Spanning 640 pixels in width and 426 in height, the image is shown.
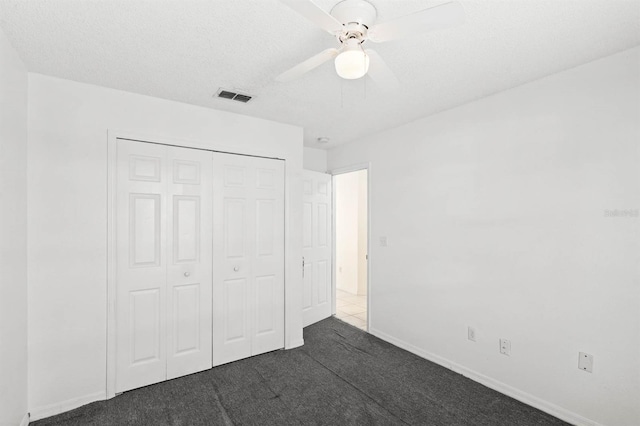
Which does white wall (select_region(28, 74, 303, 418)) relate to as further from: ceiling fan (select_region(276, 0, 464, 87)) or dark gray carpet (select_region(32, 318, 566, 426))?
ceiling fan (select_region(276, 0, 464, 87))

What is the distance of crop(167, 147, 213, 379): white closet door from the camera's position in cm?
281

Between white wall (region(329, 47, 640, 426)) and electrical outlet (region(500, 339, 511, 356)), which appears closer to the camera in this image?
white wall (region(329, 47, 640, 426))

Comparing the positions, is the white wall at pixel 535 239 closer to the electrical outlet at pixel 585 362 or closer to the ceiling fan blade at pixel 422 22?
the electrical outlet at pixel 585 362

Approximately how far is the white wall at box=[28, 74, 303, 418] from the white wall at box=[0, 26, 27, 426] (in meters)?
0.08

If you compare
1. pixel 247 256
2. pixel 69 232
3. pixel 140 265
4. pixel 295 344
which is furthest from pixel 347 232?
pixel 69 232

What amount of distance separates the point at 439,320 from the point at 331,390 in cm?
126

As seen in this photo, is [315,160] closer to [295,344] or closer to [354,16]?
[295,344]

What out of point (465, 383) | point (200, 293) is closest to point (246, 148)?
point (200, 293)

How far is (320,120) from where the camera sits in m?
3.36

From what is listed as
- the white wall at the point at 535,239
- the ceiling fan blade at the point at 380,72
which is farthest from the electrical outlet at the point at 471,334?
the ceiling fan blade at the point at 380,72

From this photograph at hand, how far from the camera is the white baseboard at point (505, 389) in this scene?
2.19 m

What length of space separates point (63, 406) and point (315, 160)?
3.65 m

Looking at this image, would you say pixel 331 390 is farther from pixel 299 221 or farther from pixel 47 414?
pixel 47 414

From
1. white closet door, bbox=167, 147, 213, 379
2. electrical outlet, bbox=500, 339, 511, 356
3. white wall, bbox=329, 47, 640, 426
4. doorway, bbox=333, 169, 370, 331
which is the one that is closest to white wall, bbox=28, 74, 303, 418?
white closet door, bbox=167, 147, 213, 379
